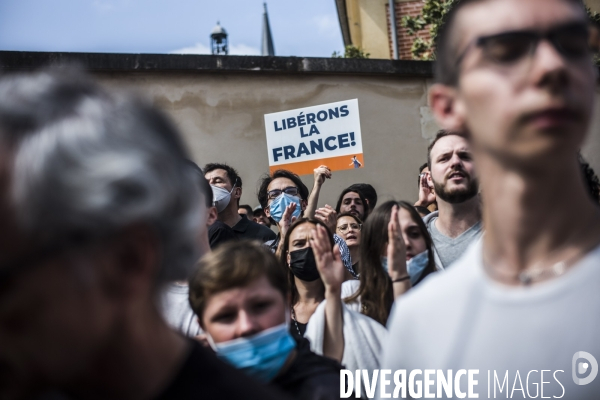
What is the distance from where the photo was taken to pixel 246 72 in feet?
32.1

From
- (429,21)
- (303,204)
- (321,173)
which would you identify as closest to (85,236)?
(303,204)

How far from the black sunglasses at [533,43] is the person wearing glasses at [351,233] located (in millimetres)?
4061

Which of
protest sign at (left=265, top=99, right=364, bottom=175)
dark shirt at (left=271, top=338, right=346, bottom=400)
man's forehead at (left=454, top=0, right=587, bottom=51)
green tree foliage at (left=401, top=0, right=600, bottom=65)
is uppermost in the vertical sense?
green tree foliage at (left=401, top=0, right=600, bottom=65)

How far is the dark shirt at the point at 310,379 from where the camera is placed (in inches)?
97.0

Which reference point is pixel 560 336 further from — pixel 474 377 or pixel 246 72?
pixel 246 72

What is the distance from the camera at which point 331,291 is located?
11.1 feet

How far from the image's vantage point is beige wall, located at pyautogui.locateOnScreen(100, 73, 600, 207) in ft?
31.3

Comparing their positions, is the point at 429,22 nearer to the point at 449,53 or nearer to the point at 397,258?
the point at 397,258

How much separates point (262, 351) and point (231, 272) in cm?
34

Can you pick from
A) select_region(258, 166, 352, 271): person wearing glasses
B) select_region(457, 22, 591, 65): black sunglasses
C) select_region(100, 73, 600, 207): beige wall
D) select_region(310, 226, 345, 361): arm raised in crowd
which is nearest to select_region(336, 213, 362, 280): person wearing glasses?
select_region(258, 166, 352, 271): person wearing glasses

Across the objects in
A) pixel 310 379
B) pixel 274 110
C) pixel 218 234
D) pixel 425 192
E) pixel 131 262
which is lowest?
pixel 310 379

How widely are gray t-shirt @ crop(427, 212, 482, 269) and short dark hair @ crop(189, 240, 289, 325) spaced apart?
1409mm

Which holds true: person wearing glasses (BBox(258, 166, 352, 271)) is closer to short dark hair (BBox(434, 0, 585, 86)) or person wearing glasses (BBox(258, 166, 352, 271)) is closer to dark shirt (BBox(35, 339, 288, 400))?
short dark hair (BBox(434, 0, 585, 86))

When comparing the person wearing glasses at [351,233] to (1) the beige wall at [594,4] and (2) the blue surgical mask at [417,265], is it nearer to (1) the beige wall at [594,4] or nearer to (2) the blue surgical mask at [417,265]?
(2) the blue surgical mask at [417,265]
